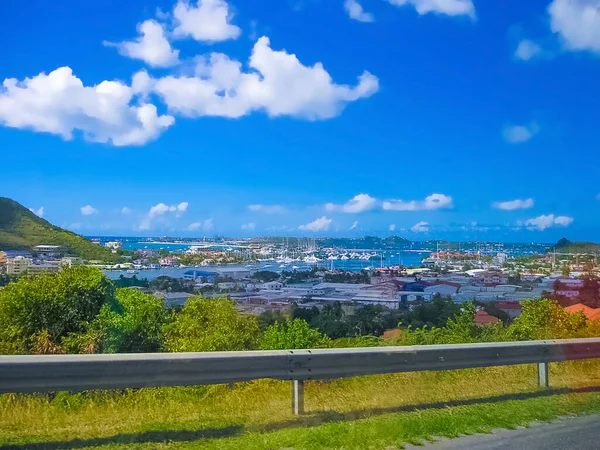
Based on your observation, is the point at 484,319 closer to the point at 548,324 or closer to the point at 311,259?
the point at 548,324

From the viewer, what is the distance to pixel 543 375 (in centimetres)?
830

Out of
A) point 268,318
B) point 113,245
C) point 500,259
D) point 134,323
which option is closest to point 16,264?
point 134,323

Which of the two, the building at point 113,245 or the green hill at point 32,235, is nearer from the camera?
the green hill at point 32,235

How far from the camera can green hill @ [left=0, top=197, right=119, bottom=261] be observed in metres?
26.9

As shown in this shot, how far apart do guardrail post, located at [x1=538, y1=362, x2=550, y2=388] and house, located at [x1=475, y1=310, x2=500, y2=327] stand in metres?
7.83

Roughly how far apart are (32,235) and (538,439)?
1185 inches

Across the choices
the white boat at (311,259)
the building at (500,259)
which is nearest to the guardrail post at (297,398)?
the building at (500,259)

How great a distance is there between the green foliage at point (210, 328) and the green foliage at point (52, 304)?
205cm

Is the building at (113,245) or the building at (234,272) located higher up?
the building at (113,245)

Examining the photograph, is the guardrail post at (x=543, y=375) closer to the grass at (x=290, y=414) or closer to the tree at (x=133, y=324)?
the grass at (x=290, y=414)

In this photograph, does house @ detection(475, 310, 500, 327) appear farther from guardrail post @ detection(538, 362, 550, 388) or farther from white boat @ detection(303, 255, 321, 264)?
white boat @ detection(303, 255, 321, 264)

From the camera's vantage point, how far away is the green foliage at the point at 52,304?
13586 millimetres

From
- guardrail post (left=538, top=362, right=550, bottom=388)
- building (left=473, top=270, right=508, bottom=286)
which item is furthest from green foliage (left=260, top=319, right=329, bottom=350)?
guardrail post (left=538, top=362, right=550, bottom=388)

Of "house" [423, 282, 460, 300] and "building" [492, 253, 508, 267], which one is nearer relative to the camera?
"house" [423, 282, 460, 300]
